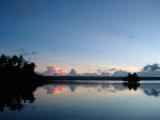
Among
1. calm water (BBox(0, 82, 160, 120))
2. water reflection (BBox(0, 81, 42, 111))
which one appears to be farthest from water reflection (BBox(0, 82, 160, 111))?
calm water (BBox(0, 82, 160, 120))

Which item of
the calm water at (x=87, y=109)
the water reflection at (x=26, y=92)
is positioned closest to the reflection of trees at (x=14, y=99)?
the water reflection at (x=26, y=92)

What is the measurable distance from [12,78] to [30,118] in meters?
102

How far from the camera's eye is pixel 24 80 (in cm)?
15475

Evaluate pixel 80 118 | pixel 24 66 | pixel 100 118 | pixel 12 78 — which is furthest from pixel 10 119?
pixel 24 66

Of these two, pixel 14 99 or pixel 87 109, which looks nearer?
pixel 87 109

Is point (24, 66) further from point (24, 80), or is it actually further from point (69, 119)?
point (69, 119)

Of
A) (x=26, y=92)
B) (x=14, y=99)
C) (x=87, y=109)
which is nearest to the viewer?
(x=87, y=109)

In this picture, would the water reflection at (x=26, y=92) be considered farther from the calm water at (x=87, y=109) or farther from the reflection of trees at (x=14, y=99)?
the calm water at (x=87, y=109)

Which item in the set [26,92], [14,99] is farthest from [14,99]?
[26,92]

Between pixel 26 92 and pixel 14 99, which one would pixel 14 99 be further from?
pixel 26 92

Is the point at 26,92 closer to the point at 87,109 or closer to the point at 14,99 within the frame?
the point at 14,99

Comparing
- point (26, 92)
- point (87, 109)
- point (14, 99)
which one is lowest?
point (87, 109)

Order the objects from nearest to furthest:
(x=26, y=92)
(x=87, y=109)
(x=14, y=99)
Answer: (x=87, y=109), (x=14, y=99), (x=26, y=92)

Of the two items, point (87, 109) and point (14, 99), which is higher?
point (14, 99)
